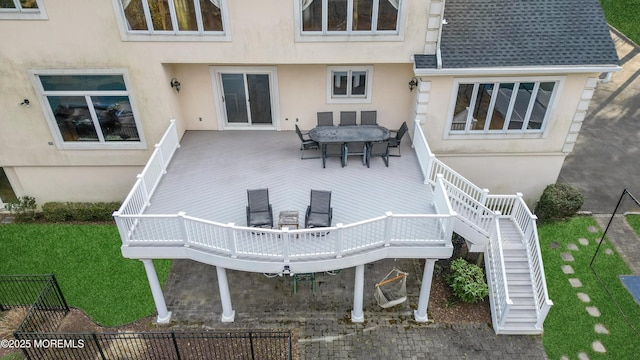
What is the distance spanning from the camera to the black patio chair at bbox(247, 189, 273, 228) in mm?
11648

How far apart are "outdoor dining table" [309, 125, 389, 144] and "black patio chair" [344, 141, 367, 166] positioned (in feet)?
0.76

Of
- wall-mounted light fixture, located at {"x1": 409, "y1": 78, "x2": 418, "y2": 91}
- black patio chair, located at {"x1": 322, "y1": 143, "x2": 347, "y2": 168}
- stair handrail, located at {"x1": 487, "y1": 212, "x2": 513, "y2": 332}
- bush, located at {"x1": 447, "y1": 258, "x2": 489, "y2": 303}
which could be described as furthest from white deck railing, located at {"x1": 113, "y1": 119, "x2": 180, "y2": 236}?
stair handrail, located at {"x1": 487, "y1": 212, "x2": 513, "y2": 332}

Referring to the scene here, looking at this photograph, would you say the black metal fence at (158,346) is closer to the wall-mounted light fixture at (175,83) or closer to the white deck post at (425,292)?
the white deck post at (425,292)

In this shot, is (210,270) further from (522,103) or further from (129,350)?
(522,103)

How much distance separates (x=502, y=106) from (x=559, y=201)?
169 inches

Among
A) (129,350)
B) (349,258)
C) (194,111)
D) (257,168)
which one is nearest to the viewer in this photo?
(349,258)

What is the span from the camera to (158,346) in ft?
40.1

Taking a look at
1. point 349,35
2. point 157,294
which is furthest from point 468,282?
point 157,294

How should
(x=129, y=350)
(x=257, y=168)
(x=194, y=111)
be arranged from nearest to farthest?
1. (x=129, y=350)
2. (x=257, y=168)
3. (x=194, y=111)

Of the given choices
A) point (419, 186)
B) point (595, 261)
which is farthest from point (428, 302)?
point (595, 261)

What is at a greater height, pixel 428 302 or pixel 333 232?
pixel 333 232

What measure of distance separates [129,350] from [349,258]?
6.65 meters

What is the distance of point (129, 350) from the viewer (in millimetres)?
12148

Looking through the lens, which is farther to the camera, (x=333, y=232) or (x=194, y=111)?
(x=194, y=111)
